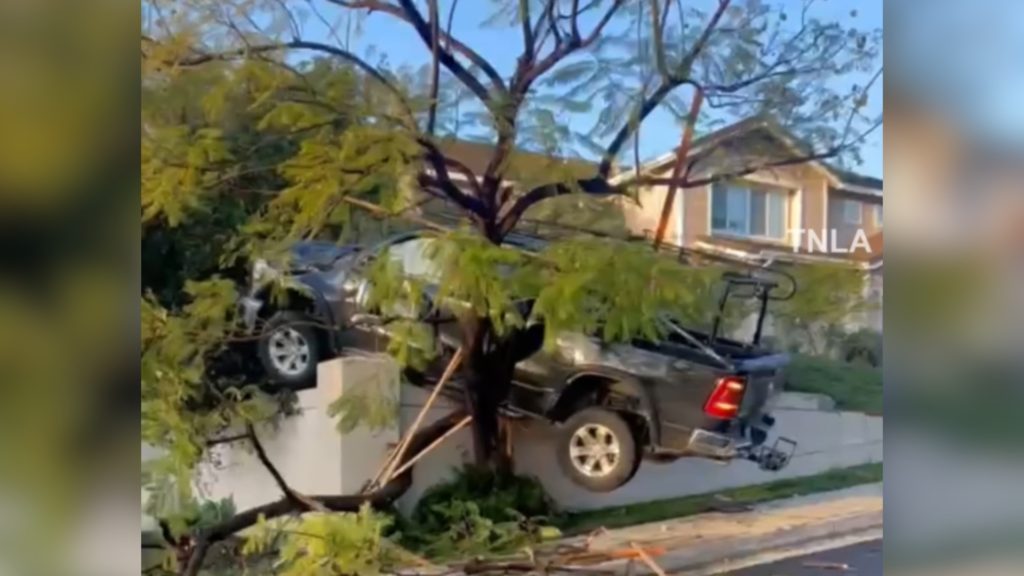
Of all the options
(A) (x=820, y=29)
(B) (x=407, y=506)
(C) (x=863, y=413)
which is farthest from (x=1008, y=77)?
(B) (x=407, y=506)

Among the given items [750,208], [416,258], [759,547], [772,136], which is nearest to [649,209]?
[750,208]

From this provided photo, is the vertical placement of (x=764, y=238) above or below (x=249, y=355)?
above

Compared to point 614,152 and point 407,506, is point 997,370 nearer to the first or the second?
point 614,152

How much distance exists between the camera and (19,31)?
1.83 meters

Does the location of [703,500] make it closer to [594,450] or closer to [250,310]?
[594,450]

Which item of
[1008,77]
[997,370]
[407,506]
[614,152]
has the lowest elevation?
[407,506]

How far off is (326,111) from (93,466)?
3.48ft

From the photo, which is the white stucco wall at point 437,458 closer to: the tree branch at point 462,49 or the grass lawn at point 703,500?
the grass lawn at point 703,500

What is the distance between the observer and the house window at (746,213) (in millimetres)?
1829

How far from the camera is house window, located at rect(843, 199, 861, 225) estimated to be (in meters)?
1.83

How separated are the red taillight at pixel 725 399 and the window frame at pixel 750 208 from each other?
0.35 metres

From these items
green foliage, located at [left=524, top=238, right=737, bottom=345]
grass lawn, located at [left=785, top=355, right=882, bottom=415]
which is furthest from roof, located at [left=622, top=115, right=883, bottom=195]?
grass lawn, located at [left=785, top=355, right=882, bottom=415]

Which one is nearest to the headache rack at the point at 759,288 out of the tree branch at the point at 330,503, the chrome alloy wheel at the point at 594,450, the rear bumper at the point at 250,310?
the chrome alloy wheel at the point at 594,450

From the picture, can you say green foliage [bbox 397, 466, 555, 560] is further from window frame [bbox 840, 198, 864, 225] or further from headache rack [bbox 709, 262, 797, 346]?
window frame [bbox 840, 198, 864, 225]
